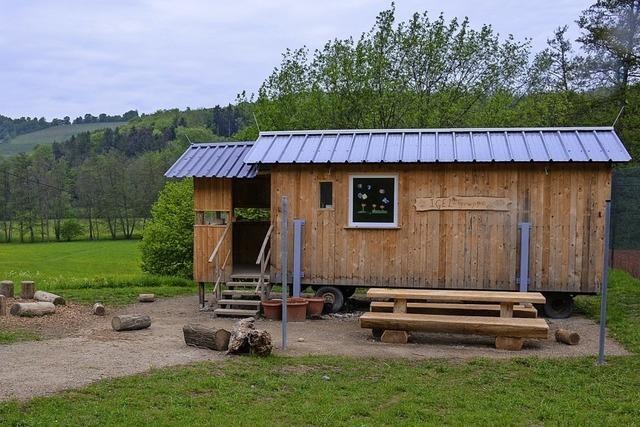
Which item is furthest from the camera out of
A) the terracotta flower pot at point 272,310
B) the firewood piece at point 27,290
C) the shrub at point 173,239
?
the shrub at point 173,239

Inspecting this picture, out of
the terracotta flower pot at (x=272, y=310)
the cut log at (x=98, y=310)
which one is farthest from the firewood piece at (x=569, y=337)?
the cut log at (x=98, y=310)

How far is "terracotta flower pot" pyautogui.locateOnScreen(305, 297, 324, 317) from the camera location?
1142cm

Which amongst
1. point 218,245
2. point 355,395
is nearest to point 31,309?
point 218,245

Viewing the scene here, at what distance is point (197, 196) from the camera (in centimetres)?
1292

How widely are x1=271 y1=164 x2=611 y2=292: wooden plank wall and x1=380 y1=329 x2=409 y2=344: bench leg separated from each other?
2.87 metres

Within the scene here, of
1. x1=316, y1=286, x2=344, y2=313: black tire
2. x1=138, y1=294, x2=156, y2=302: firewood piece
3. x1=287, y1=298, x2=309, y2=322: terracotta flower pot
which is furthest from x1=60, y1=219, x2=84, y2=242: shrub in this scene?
x1=287, y1=298, x2=309, y2=322: terracotta flower pot

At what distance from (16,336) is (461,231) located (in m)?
7.71

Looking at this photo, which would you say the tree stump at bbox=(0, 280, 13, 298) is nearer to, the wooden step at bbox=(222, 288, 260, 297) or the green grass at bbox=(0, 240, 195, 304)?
the green grass at bbox=(0, 240, 195, 304)

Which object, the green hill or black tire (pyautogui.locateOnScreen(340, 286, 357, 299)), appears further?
the green hill

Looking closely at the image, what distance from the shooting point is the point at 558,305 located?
1149 cm

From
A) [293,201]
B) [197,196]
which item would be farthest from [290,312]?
[197,196]

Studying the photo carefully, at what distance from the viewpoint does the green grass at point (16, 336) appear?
8.97 m

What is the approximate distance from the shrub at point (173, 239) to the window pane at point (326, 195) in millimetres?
13465

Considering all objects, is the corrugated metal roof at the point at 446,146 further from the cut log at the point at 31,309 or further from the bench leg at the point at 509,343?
the cut log at the point at 31,309
